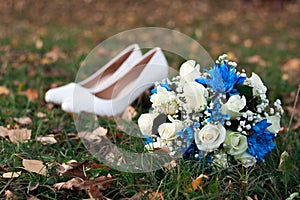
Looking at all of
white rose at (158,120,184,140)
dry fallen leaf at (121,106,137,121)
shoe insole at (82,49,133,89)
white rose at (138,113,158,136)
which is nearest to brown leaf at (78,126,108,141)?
dry fallen leaf at (121,106,137,121)

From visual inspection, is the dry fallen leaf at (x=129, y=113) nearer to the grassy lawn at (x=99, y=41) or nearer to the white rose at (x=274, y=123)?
the grassy lawn at (x=99, y=41)

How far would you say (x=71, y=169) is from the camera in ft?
5.08

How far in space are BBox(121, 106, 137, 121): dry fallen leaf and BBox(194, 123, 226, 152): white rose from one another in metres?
0.71

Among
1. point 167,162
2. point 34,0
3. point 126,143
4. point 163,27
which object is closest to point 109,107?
point 126,143

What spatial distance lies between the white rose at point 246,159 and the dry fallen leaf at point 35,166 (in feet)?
2.05

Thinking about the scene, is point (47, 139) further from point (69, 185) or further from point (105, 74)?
point (105, 74)

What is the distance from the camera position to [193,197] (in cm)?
142

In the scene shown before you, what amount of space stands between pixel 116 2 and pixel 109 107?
492cm

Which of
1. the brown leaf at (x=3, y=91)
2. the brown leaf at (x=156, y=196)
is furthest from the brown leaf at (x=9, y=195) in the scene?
the brown leaf at (x=3, y=91)

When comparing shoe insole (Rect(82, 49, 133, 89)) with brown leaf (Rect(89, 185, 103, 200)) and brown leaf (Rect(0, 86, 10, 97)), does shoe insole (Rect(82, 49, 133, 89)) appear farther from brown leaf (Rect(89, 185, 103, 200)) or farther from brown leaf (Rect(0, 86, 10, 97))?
brown leaf (Rect(89, 185, 103, 200))

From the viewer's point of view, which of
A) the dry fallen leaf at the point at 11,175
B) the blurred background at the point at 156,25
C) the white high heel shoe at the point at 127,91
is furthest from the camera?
the blurred background at the point at 156,25

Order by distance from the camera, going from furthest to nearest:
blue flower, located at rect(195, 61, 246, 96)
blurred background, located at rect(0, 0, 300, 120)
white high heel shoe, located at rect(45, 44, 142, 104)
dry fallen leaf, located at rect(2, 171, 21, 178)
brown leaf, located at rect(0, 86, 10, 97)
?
blurred background, located at rect(0, 0, 300, 120)
brown leaf, located at rect(0, 86, 10, 97)
white high heel shoe, located at rect(45, 44, 142, 104)
blue flower, located at rect(195, 61, 246, 96)
dry fallen leaf, located at rect(2, 171, 21, 178)

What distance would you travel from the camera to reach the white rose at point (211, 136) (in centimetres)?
157

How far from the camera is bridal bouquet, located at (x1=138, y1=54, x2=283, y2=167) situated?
159cm
